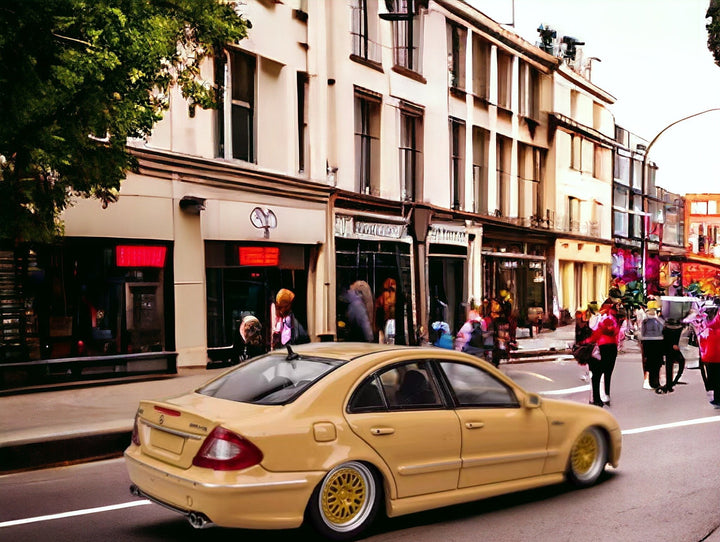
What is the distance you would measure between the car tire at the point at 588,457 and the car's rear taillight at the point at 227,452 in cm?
313

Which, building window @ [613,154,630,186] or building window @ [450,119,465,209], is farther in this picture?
building window @ [613,154,630,186]

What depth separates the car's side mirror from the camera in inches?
285

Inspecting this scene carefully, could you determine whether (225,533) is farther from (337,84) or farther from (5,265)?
(337,84)

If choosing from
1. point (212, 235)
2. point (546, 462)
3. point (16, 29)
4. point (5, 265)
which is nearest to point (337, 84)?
point (212, 235)

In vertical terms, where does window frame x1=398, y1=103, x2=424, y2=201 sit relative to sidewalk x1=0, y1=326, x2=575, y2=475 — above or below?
above

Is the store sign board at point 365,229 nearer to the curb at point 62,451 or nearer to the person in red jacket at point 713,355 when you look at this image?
the person in red jacket at point 713,355

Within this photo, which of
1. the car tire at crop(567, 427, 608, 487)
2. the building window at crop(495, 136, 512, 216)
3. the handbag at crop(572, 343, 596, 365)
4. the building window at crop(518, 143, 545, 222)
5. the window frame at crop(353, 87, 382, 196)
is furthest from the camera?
the building window at crop(518, 143, 545, 222)

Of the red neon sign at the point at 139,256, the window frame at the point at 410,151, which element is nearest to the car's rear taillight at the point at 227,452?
the red neon sign at the point at 139,256

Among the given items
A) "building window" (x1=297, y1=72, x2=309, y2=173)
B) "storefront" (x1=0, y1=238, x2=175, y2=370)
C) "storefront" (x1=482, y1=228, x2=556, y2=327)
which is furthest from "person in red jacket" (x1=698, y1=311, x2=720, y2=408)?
"storefront" (x1=482, y1=228, x2=556, y2=327)

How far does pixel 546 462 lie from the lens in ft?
24.1

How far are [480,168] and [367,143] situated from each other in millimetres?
7570

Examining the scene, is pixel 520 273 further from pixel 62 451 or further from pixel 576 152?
pixel 62 451

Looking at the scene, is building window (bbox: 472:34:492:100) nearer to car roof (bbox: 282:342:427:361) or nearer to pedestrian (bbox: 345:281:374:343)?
Result: pedestrian (bbox: 345:281:374:343)

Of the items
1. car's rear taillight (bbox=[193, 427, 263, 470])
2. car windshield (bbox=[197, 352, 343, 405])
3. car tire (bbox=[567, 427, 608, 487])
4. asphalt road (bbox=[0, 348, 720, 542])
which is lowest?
asphalt road (bbox=[0, 348, 720, 542])
